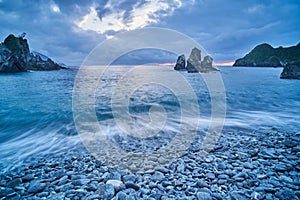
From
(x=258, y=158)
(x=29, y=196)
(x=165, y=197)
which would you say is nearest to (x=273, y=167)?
(x=258, y=158)

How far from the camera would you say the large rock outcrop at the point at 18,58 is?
57.2m

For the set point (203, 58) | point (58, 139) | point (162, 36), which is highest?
point (203, 58)

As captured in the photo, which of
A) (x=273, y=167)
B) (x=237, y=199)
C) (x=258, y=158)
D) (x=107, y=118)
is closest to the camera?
(x=237, y=199)

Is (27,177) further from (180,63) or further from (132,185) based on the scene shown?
(180,63)

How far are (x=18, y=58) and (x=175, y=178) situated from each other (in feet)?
275

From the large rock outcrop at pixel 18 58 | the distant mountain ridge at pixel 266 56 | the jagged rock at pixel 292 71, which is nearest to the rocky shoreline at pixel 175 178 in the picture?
the jagged rock at pixel 292 71

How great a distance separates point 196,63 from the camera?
3179 inches

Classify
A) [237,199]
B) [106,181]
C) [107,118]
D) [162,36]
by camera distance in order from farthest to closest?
1. [162,36]
2. [107,118]
3. [106,181]
4. [237,199]

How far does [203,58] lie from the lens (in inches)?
3504

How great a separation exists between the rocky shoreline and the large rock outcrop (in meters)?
73.2

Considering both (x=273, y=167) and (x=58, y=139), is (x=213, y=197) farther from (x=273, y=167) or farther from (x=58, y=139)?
(x=58, y=139)

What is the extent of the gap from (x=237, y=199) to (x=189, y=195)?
0.80 meters

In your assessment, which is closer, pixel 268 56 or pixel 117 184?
pixel 117 184

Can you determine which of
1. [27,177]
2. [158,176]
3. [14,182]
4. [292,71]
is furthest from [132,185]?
Answer: [292,71]
